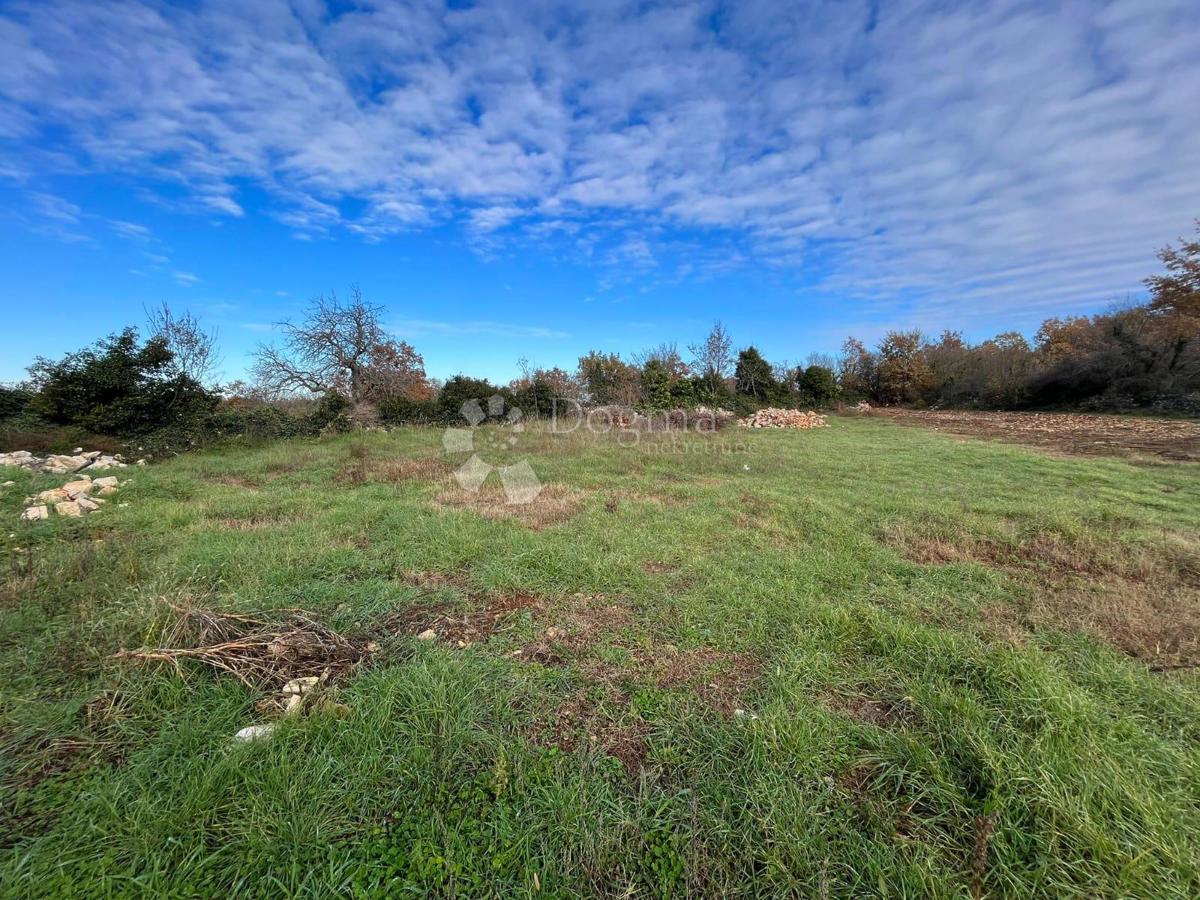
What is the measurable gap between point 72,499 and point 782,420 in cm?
1787

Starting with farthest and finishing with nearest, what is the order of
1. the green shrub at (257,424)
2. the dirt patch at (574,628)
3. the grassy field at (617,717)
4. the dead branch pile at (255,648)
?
the green shrub at (257,424)
the dirt patch at (574,628)
the dead branch pile at (255,648)
the grassy field at (617,717)

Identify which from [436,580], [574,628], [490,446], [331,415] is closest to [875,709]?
[574,628]

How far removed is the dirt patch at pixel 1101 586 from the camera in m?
2.67

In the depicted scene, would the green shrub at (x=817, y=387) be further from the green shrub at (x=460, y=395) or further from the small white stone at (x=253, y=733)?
the small white stone at (x=253, y=733)

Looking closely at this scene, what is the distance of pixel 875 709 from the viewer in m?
2.13

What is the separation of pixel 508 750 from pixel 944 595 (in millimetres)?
3356

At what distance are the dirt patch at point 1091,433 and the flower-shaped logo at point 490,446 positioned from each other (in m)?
12.0

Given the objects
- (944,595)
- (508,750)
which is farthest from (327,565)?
(944,595)

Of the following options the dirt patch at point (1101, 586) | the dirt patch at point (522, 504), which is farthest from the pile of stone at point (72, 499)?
the dirt patch at point (1101, 586)

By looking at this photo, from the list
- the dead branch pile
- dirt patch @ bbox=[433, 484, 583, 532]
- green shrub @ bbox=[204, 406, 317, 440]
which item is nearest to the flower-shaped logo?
dirt patch @ bbox=[433, 484, 583, 532]

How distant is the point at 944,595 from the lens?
3277 millimetres

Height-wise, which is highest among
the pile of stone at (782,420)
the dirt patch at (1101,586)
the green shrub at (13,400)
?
the green shrub at (13,400)

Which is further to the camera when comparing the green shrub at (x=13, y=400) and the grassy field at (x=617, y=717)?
the green shrub at (x=13, y=400)

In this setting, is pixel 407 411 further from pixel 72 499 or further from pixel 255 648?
pixel 255 648
